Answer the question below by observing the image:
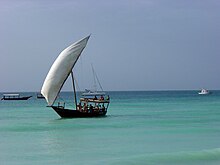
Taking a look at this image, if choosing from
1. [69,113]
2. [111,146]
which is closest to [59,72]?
[69,113]

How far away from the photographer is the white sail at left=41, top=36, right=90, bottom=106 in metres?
33.0

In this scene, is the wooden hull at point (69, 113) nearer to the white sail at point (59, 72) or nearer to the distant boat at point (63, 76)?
the distant boat at point (63, 76)

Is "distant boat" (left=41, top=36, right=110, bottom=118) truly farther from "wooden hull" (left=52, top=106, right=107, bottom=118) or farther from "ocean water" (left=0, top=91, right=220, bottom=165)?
"ocean water" (left=0, top=91, right=220, bottom=165)

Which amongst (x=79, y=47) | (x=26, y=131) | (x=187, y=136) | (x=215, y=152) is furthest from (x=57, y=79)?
(x=215, y=152)

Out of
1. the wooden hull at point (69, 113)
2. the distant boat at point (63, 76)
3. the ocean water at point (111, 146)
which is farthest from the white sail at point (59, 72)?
the ocean water at point (111, 146)

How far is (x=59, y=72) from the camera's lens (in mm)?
33000

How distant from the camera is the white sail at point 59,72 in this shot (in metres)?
33.0

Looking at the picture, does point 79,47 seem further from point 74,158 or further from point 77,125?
point 74,158

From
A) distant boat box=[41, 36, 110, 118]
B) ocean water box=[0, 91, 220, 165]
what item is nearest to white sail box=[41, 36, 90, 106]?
distant boat box=[41, 36, 110, 118]

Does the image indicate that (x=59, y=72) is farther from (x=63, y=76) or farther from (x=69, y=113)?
(x=69, y=113)

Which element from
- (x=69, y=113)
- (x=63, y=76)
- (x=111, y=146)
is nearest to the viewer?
(x=111, y=146)

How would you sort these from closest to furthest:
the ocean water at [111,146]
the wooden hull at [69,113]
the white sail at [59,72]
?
the ocean water at [111,146], the white sail at [59,72], the wooden hull at [69,113]

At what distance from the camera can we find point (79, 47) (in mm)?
34250

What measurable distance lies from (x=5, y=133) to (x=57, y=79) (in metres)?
7.66
